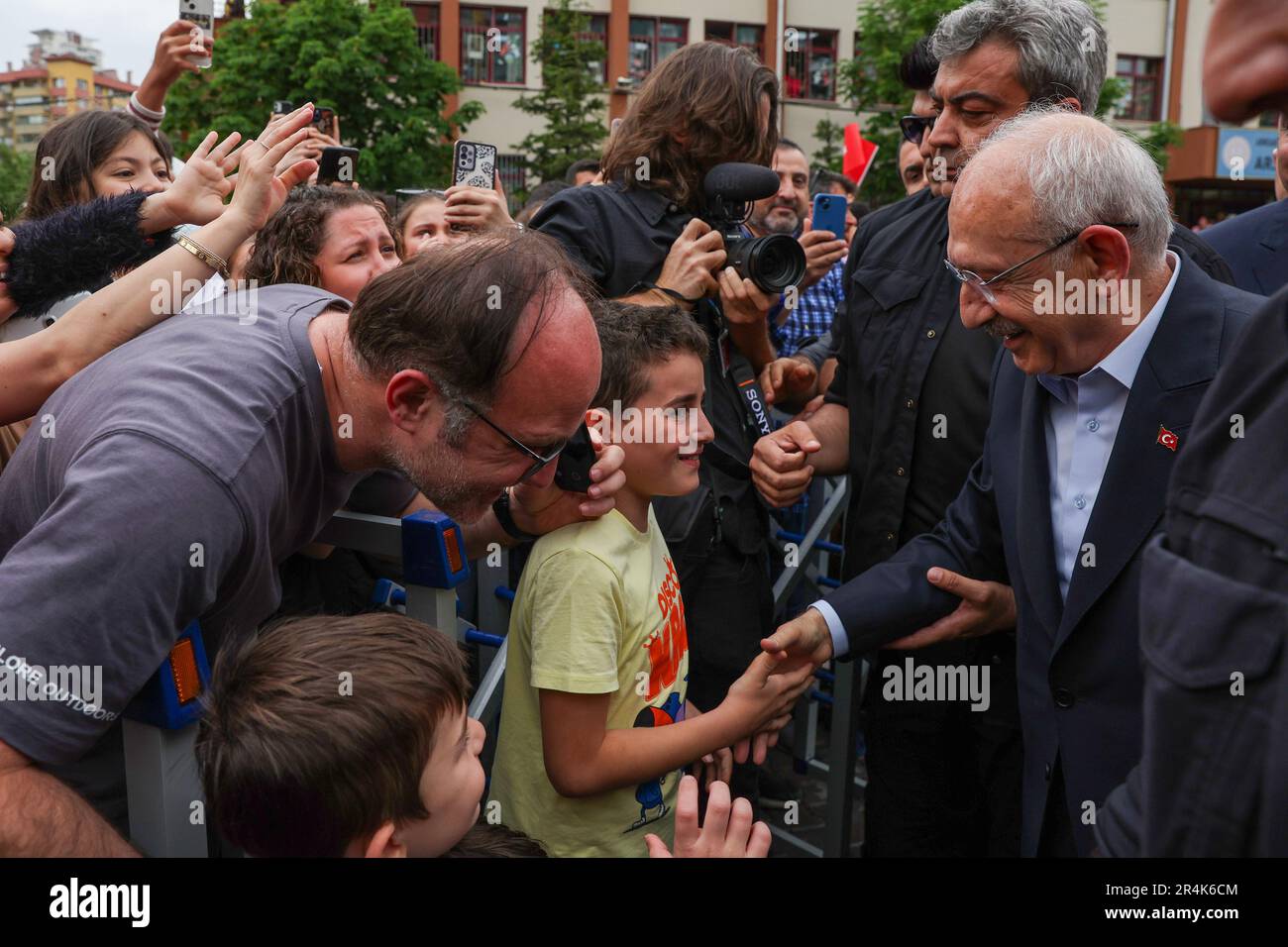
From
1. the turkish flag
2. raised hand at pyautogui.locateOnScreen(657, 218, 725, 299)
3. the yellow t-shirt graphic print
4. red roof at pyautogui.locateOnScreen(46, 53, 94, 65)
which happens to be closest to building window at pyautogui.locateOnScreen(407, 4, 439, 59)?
the turkish flag

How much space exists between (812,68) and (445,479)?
30.4 m

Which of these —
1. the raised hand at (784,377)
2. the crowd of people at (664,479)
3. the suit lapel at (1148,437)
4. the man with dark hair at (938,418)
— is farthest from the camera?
the raised hand at (784,377)

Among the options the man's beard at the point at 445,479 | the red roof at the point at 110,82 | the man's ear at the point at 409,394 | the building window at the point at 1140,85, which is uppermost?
the red roof at the point at 110,82

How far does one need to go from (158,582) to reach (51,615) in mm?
139

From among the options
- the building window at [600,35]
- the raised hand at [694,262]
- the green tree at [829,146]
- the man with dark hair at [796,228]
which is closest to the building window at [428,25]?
the building window at [600,35]

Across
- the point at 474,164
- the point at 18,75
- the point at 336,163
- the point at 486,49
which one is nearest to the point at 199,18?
the point at 336,163

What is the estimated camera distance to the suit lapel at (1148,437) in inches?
77.9

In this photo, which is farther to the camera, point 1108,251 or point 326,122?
point 326,122

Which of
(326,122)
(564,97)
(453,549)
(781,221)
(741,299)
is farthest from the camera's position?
(564,97)

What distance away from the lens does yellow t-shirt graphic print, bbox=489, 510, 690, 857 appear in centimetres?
215

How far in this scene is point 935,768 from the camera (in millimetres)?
2922

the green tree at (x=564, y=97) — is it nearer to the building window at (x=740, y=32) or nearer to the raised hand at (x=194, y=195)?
the building window at (x=740, y=32)

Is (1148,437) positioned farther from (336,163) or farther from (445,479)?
(336,163)

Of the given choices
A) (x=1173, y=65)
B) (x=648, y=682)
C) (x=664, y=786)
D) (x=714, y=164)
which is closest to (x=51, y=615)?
(x=648, y=682)
